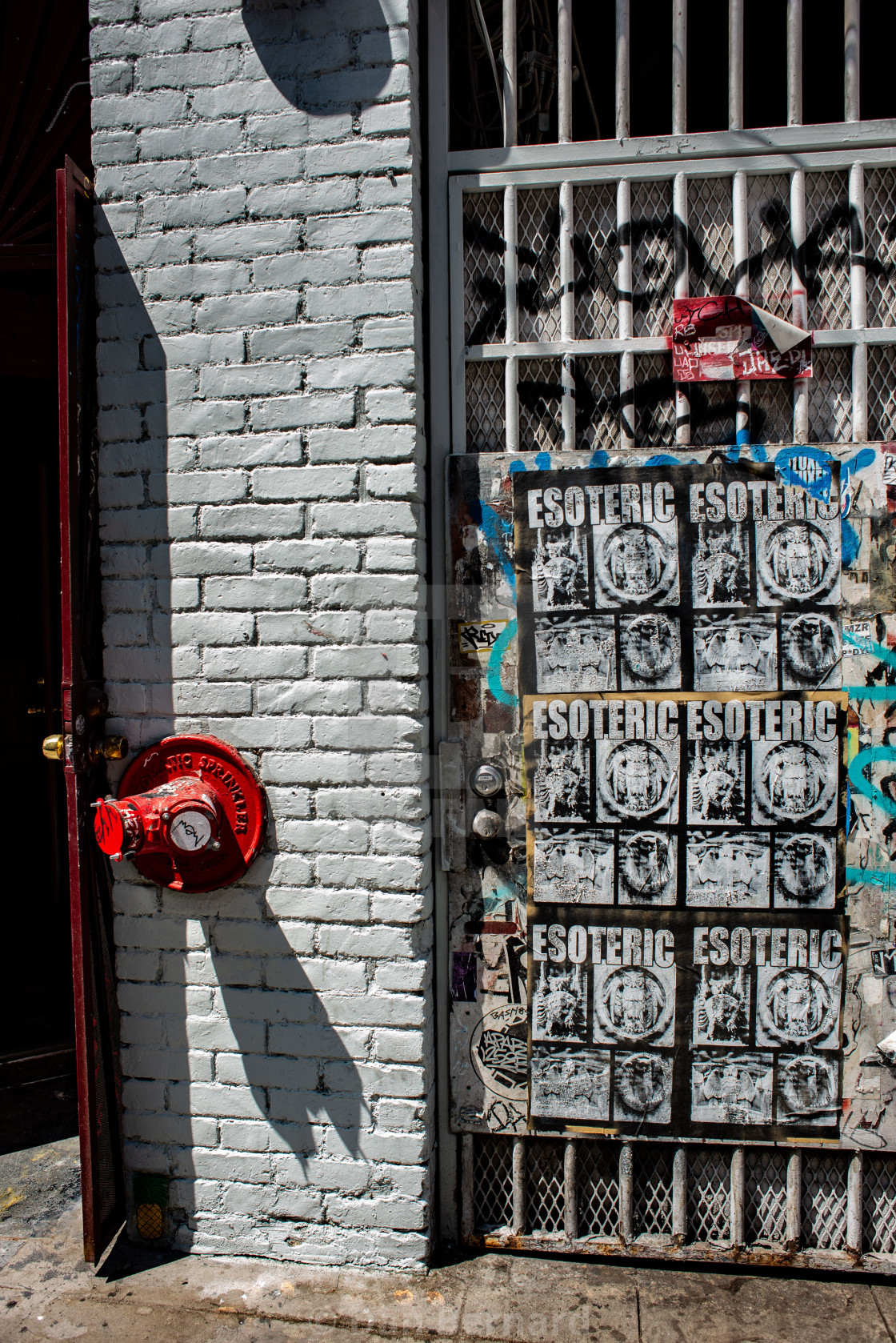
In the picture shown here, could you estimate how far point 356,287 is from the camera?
228 centimetres

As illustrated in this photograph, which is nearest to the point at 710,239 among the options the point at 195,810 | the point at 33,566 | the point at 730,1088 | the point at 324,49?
the point at 324,49

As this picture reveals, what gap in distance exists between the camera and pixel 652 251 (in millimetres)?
2396

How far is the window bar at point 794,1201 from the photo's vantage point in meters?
2.39

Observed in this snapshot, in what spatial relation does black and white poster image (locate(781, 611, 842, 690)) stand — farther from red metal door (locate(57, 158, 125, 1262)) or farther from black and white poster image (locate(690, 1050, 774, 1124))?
red metal door (locate(57, 158, 125, 1262))

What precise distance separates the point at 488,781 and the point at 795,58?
7.62 feet

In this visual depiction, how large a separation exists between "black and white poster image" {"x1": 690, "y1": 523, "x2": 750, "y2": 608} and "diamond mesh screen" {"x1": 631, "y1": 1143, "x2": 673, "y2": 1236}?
1.73 meters

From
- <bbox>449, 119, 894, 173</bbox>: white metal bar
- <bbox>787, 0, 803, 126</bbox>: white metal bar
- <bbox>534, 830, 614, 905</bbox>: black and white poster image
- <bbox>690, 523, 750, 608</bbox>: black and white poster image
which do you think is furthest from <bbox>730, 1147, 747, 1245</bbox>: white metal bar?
A: <bbox>787, 0, 803, 126</bbox>: white metal bar

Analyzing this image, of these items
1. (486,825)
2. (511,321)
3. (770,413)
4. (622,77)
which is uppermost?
(622,77)

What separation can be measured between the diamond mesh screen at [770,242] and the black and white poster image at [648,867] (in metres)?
1.63

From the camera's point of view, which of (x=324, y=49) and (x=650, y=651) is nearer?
(x=324, y=49)

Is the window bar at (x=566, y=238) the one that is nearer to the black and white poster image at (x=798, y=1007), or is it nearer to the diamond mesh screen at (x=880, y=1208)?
the black and white poster image at (x=798, y=1007)

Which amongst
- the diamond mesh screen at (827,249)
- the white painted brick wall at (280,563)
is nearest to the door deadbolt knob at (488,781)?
the white painted brick wall at (280,563)

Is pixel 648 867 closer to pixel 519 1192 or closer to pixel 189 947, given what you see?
pixel 519 1192

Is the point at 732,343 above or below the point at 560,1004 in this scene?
above
